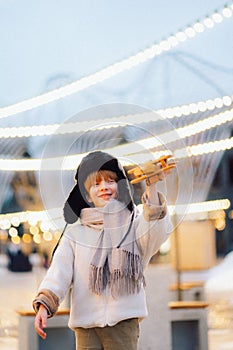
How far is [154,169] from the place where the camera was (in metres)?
2.26

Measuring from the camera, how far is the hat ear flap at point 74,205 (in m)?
2.47

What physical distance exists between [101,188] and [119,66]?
277 cm

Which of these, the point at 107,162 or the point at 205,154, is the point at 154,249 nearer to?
the point at 107,162

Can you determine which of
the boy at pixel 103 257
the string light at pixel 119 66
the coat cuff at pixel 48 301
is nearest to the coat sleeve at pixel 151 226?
the boy at pixel 103 257

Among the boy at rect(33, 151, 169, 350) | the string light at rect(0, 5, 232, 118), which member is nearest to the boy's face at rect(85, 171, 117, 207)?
the boy at rect(33, 151, 169, 350)

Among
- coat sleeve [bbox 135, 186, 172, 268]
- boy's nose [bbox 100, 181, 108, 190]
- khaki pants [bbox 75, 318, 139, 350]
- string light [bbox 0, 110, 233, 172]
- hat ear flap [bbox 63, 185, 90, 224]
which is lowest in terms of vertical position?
khaki pants [bbox 75, 318, 139, 350]

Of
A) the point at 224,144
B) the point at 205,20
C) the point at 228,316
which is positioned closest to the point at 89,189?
→ the point at 205,20

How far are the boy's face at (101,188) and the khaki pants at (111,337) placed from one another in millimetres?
338

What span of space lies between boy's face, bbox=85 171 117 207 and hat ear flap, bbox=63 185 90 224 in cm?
3

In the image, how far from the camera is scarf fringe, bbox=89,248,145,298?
2.39 metres

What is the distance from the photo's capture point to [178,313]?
503 centimetres

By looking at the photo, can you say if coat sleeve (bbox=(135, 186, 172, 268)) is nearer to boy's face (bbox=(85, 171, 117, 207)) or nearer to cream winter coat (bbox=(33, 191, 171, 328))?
cream winter coat (bbox=(33, 191, 171, 328))

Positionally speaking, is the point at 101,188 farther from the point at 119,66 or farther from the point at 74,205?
the point at 119,66

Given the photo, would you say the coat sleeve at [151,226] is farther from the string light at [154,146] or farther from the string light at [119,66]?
the string light at [119,66]
